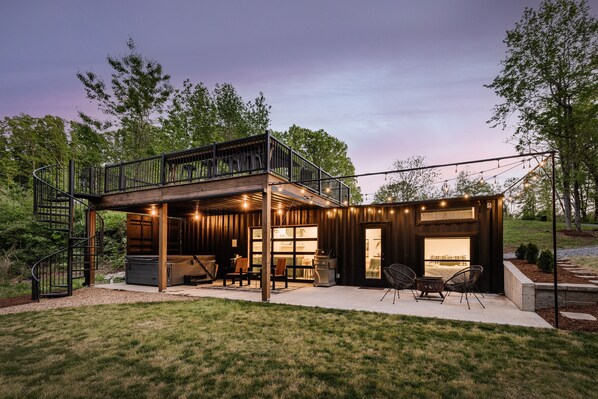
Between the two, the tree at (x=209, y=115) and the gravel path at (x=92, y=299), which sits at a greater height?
the tree at (x=209, y=115)

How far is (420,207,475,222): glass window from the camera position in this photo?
8703 mm

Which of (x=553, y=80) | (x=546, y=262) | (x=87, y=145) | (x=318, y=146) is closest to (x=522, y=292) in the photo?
(x=546, y=262)

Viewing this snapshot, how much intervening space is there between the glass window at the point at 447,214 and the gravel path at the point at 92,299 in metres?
7.26

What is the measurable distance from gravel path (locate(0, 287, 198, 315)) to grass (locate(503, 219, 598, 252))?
658 inches

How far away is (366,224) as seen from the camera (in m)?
10.0

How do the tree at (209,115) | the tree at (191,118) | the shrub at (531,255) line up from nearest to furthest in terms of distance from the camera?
the shrub at (531,255)
the tree at (191,118)
the tree at (209,115)

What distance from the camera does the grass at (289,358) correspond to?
2.81 meters

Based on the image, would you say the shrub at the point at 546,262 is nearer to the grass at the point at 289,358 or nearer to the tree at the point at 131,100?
the grass at the point at 289,358

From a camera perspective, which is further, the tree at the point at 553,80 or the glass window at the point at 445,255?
the tree at the point at 553,80

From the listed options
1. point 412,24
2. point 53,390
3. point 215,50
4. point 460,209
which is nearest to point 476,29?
point 412,24

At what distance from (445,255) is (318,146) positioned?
19.0m

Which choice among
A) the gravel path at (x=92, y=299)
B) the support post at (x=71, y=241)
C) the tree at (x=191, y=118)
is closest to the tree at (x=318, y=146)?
the tree at (x=191, y=118)

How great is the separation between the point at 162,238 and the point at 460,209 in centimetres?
910

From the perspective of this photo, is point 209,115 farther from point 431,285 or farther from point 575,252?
point 575,252
